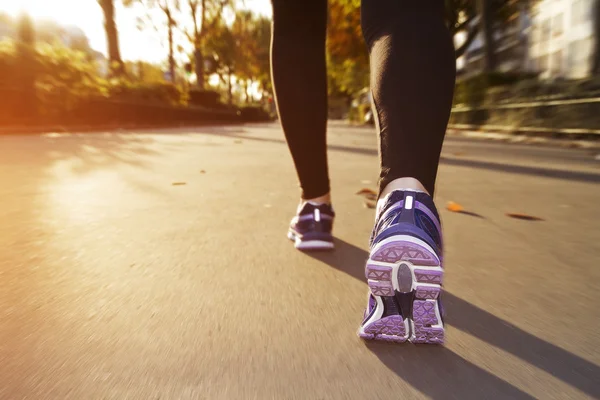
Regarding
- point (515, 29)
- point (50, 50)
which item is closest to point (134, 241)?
point (50, 50)

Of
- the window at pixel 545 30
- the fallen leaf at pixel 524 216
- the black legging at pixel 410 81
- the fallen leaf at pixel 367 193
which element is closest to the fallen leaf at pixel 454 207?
the fallen leaf at pixel 524 216

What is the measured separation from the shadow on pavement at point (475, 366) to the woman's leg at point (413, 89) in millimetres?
394

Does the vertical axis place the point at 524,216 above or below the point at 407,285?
below

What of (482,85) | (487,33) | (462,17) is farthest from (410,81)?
(462,17)

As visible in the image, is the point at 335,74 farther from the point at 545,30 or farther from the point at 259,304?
the point at 259,304

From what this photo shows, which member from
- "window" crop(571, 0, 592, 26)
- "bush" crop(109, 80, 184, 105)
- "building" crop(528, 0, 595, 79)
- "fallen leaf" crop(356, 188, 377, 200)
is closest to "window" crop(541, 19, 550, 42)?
"building" crop(528, 0, 595, 79)

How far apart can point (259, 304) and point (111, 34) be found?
69.1 ft

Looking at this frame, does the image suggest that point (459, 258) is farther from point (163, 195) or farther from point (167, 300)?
point (163, 195)

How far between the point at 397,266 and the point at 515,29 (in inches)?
1635

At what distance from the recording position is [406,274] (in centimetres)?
122

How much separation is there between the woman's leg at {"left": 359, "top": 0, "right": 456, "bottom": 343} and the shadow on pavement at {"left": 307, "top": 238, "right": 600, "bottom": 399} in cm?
4

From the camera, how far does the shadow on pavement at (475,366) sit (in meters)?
1.13

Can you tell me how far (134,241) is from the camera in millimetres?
2430

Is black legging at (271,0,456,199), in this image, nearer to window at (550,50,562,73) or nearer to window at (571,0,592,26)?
window at (571,0,592,26)
